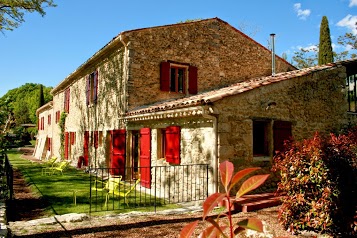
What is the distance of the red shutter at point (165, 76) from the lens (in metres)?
11.9

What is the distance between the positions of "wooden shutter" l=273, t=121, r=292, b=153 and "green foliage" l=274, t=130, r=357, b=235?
3.40 m

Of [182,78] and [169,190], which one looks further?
[182,78]

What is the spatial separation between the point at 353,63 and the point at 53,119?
21.1m

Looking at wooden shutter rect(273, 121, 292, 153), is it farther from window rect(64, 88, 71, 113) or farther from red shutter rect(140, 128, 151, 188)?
window rect(64, 88, 71, 113)

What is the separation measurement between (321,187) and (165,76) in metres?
7.96

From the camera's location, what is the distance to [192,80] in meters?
12.5

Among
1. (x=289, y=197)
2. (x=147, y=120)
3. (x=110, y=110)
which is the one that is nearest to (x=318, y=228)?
(x=289, y=197)

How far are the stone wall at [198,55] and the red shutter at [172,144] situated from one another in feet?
8.96

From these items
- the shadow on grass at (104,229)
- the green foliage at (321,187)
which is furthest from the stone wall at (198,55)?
the green foliage at (321,187)

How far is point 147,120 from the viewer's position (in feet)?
34.8

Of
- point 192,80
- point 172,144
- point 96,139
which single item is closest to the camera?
point 172,144

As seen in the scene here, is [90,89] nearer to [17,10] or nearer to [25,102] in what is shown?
[17,10]

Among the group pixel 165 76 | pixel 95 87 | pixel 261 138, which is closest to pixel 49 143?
pixel 95 87

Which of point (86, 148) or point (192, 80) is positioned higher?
point (192, 80)
